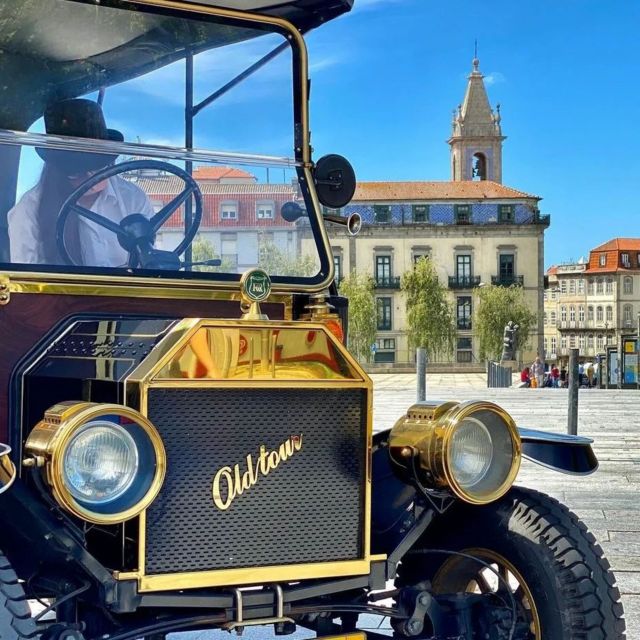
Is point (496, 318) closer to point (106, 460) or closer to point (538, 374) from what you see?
point (538, 374)

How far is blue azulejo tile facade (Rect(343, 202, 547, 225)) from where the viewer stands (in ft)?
300

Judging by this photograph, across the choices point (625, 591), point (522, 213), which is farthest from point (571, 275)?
point (625, 591)

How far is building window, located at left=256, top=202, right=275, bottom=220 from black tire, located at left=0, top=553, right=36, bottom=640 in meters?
1.91

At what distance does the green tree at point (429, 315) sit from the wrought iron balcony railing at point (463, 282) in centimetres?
291

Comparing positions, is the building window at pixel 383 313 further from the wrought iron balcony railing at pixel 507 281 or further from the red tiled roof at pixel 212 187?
the red tiled roof at pixel 212 187

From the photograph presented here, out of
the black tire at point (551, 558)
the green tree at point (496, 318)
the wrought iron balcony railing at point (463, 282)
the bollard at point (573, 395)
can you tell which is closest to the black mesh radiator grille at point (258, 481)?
the black tire at point (551, 558)

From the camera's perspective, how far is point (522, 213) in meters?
92.1

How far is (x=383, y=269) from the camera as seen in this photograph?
9019 centimetres

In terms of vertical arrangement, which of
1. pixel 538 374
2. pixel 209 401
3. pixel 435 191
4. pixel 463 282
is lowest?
pixel 538 374

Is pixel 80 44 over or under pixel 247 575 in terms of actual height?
over

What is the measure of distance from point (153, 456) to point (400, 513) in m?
1.04

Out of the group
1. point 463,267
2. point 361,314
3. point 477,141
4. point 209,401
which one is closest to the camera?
point 209,401

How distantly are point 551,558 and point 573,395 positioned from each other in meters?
10.7

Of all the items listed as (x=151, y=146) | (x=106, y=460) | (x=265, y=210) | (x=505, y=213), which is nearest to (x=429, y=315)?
(x=505, y=213)
